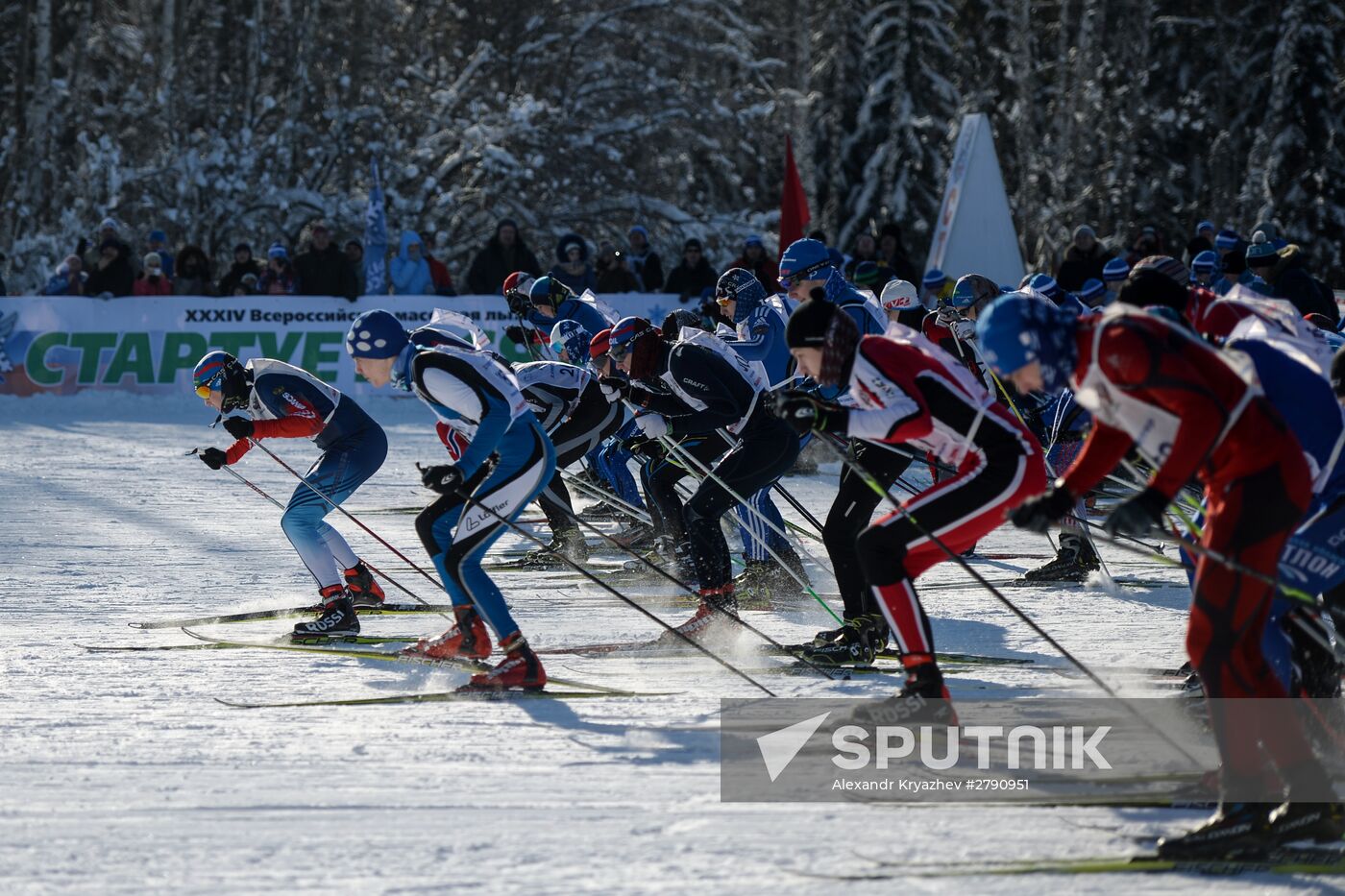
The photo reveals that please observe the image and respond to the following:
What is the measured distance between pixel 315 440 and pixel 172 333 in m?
11.5

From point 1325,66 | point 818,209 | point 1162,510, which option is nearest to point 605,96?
point 818,209

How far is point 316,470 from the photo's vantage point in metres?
8.77

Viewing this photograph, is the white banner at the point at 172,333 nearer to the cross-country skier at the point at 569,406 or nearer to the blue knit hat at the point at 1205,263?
the blue knit hat at the point at 1205,263

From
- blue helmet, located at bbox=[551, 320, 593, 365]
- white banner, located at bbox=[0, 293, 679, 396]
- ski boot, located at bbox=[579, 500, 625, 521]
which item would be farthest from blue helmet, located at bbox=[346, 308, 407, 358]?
white banner, located at bbox=[0, 293, 679, 396]

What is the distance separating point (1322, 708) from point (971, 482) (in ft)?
4.65

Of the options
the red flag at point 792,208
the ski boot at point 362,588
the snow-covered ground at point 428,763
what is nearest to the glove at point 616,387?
the snow-covered ground at point 428,763

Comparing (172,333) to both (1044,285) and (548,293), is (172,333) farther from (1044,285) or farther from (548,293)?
(1044,285)

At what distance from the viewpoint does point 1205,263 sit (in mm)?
13969

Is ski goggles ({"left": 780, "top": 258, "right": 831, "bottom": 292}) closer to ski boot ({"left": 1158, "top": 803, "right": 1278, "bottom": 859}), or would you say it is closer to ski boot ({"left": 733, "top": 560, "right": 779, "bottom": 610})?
ski boot ({"left": 733, "top": 560, "right": 779, "bottom": 610})

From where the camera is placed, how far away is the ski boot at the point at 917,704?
5973 millimetres

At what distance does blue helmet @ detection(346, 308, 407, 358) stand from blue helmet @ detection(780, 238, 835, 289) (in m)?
2.38

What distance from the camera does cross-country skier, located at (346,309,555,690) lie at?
7023mm

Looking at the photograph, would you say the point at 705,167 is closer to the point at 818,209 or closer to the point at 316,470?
the point at 818,209

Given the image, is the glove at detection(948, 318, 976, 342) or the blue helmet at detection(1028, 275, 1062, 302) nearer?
the glove at detection(948, 318, 976, 342)
